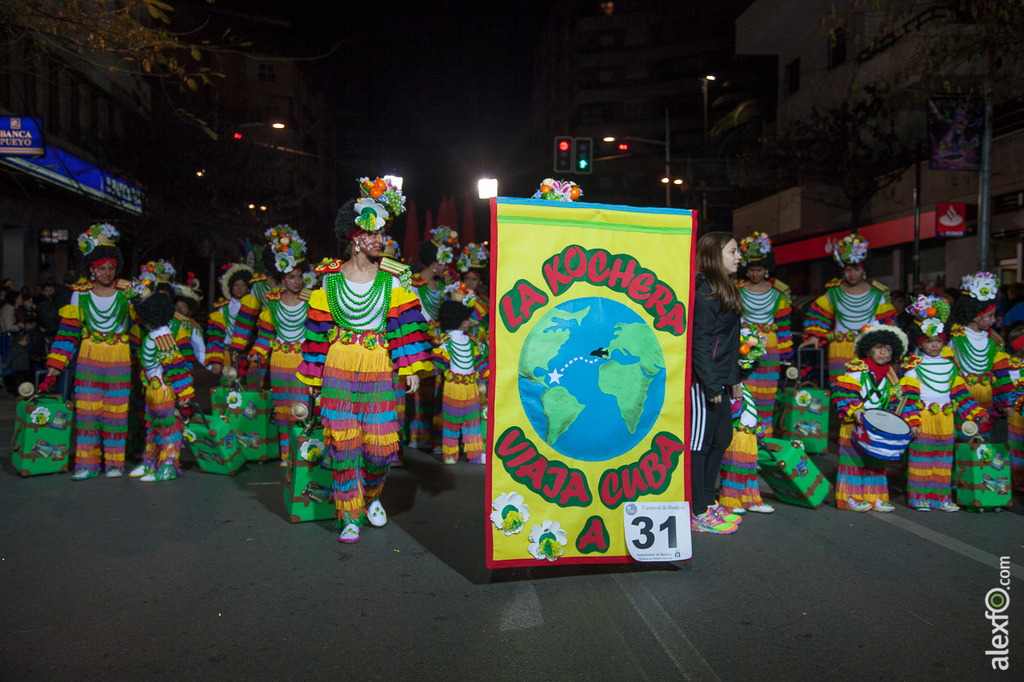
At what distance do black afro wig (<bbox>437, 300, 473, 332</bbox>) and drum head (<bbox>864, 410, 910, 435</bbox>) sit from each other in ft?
13.3

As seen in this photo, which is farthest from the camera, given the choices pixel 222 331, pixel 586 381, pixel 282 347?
pixel 222 331

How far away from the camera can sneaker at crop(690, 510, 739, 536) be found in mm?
5262

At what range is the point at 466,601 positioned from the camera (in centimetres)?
402

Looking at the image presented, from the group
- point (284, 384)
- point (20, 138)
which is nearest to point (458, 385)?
point (284, 384)

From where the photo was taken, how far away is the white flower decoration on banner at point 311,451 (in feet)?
17.9

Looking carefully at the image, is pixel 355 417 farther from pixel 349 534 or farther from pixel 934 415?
pixel 934 415

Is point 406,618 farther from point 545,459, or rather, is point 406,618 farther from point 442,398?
point 442,398

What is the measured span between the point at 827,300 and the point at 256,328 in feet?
20.6

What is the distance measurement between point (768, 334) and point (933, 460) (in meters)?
2.35

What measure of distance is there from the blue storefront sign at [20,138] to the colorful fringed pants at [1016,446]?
12627 millimetres

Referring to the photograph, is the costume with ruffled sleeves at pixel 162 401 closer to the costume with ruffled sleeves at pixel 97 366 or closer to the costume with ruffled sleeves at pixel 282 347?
the costume with ruffled sleeves at pixel 97 366

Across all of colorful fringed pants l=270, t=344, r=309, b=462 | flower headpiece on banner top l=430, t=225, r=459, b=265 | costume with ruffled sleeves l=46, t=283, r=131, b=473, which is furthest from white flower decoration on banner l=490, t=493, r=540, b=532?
flower headpiece on banner top l=430, t=225, r=459, b=265

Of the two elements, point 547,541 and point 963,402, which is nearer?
point 547,541

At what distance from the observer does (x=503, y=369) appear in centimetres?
413
